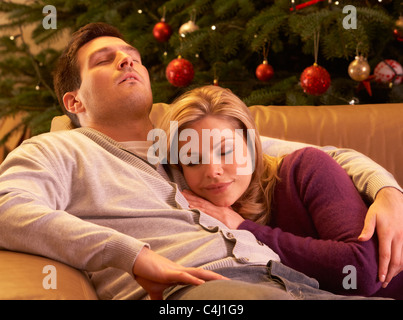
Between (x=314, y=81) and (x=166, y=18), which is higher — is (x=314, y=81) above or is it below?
below

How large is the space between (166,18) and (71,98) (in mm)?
1372

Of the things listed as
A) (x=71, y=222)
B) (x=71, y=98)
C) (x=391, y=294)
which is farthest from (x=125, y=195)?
(x=391, y=294)

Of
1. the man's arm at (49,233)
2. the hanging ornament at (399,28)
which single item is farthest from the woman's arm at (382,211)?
the hanging ornament at (399,28)

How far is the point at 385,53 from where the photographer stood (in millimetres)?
2373

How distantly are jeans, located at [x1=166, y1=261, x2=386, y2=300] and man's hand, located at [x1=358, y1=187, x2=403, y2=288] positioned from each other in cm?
15

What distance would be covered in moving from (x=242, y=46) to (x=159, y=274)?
1.89m

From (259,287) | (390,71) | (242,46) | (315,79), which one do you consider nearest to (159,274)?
(259,287)

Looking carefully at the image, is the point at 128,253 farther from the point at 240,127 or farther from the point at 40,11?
the point at 40,11

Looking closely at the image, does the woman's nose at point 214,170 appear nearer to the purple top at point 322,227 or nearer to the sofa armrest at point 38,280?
the purple top at point 322,227

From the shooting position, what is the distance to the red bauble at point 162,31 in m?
2.38

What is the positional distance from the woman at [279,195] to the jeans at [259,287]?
0.08 meters

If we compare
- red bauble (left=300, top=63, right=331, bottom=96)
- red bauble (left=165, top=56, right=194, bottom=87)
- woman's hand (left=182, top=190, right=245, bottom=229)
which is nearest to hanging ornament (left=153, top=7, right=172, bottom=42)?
red bauble (left=165, top=56, right=194, bottom=87)

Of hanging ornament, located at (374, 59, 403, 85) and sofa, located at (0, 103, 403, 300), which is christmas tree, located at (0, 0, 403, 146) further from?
sofa, located at (0, 103, 403, 300)

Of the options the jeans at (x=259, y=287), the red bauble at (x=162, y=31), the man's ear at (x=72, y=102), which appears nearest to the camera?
the jeans at (x=259, y=287)
